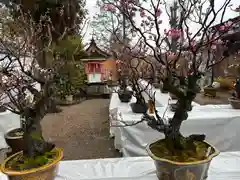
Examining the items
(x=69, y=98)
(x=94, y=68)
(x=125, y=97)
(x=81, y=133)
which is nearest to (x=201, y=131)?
(x=125, y=97)

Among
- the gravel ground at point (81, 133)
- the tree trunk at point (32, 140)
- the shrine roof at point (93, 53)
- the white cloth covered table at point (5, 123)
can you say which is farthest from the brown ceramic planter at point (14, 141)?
the shrine roof at point (93, 53)

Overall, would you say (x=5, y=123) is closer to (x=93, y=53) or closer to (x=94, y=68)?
(x=94, y=68)

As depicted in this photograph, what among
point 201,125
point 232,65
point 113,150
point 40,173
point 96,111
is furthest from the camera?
point 96,111

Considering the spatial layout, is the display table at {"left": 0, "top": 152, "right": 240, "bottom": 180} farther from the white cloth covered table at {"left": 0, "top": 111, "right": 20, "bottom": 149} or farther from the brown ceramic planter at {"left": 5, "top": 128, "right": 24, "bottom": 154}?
the white cloth covered table at {"left": 0, "top": 111, "right": 20, "bottom": 149}

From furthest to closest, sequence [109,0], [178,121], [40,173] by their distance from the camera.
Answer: [109,0], [178,121], [40,173]

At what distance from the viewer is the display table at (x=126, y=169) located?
102 centimetres

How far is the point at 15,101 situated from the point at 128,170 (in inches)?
25.6

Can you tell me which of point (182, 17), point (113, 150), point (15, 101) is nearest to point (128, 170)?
point (15, 101)

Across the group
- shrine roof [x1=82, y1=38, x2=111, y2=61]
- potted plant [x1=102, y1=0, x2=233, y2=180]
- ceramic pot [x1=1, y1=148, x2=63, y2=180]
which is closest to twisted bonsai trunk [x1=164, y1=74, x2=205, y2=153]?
potted plant [x1=102, y1=0, x2=233, y2=180]

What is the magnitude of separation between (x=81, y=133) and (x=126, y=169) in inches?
107

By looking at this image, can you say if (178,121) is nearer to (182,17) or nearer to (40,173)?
(182,17)

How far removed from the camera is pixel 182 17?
0.88 m

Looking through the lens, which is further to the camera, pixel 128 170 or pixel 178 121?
pixel 128 170

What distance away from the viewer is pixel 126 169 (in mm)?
1104
